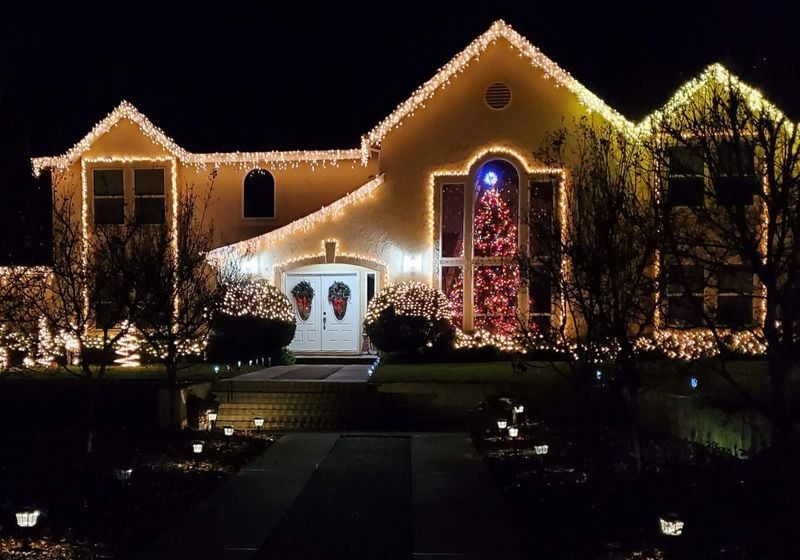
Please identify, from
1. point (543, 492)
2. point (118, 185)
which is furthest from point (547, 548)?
point (118, 185)

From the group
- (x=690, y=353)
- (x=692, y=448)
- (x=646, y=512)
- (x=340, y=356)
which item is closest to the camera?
(x=646, y=512)

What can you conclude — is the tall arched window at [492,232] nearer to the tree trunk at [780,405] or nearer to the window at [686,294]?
the window at [686,294]

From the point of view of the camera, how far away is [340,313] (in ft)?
69.9

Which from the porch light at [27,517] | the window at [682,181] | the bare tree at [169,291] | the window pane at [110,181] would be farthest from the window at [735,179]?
the window pane at [110,181]

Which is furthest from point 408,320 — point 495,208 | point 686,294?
point 686,294

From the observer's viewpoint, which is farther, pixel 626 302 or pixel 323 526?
pixel 626 302

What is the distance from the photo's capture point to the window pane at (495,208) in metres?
19.9

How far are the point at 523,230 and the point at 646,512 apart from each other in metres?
12.8

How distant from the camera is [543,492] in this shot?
8641mm

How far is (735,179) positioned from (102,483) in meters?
7.86

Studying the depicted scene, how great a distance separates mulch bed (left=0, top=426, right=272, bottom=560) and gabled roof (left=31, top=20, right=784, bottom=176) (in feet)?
33.3

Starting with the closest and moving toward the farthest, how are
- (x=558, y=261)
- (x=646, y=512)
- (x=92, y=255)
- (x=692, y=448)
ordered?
A: (x=646, y=512) < (x=558, y=261) < (x=692, y=448) < (x=92, y=255)

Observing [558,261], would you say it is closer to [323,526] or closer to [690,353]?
[323,526]

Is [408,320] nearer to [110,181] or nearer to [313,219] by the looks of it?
[313,219]
